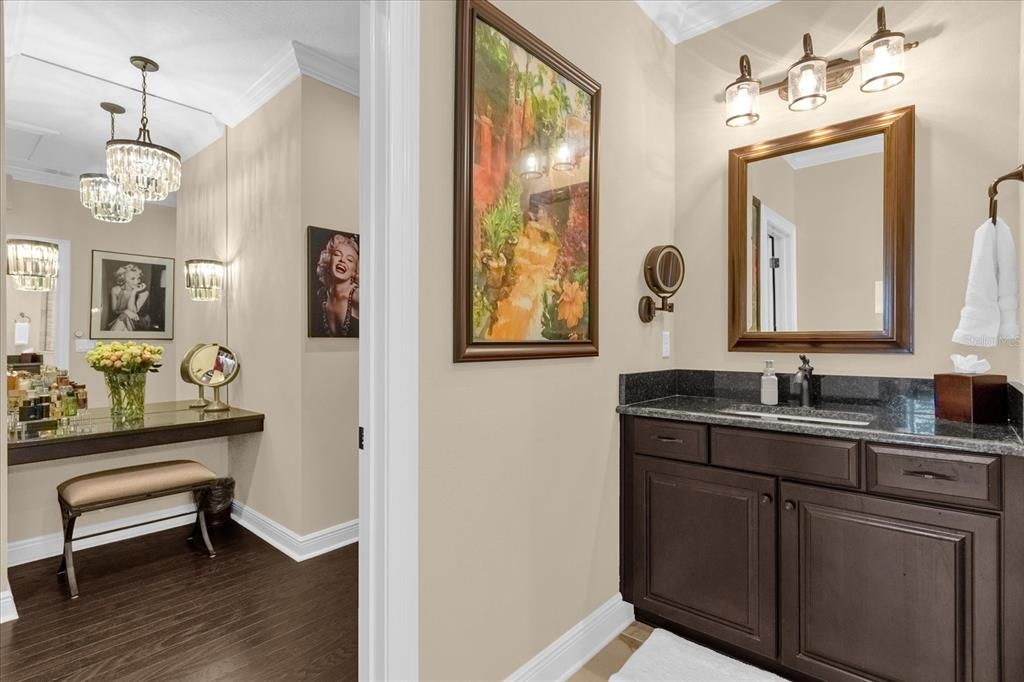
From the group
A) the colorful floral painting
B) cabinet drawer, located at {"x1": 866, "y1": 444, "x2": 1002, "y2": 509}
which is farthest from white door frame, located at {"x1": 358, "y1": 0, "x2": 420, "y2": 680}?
cabinet drawer, located at {"x1": 866, "y1": 444, "x2": 1002, "y2": 509}

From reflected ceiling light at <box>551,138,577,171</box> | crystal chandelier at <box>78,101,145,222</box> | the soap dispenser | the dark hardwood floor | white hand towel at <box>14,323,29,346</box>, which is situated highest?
crystal chandelier at <box>78,101,145,222</box>

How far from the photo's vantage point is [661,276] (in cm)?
230

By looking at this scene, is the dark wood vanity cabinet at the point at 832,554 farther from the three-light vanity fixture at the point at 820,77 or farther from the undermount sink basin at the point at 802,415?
the three-light vanity fixture at the point at 820,77

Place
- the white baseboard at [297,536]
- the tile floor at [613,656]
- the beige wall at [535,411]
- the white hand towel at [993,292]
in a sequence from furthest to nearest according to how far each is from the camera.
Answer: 1. the white baseboard at [297,536]
2. the tile floor at [613,656]
3. the white hand towel at [993,292]
4. the beige wall at [535,411]

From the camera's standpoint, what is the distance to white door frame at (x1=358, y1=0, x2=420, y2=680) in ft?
4.26

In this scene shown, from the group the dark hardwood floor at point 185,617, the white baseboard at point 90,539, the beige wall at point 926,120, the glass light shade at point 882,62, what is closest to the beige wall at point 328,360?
the dark hardwood floor at point 185,617

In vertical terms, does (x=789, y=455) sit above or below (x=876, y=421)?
below

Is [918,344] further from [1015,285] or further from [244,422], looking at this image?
[244,422]

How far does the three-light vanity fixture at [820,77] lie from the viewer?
1838mm

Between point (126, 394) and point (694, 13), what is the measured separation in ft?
12.8

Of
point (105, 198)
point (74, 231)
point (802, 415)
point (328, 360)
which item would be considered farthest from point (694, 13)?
point (74, 231)

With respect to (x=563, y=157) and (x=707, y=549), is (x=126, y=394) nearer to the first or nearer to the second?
(x=563, y=157)

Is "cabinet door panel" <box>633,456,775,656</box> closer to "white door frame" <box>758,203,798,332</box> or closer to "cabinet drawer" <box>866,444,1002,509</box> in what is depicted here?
"cabinet drawer" <box>866,444,1002,509</box>

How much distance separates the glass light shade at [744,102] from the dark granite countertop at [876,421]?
1.27 m
